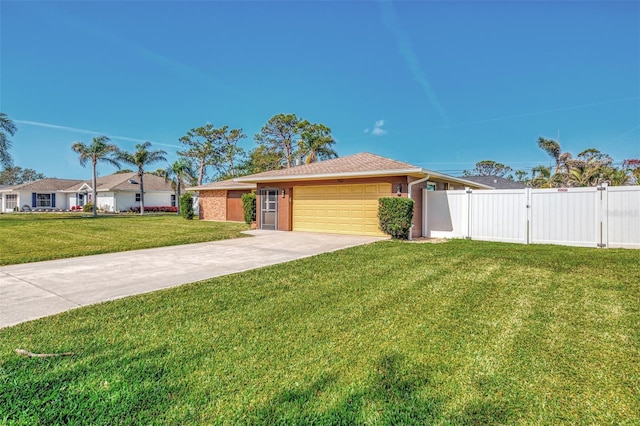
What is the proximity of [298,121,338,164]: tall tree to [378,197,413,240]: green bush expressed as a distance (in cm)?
2359

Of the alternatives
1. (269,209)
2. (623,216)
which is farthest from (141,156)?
(623,216)

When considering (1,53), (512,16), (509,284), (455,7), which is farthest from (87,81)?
(509,284)

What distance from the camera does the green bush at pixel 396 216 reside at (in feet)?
36.8

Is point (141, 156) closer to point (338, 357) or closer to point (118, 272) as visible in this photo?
point (118, 272)

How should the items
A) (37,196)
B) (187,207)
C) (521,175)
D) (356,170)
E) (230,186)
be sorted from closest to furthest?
(356,170)
(230,186)
(187,207)
(37,196)
(521,175)

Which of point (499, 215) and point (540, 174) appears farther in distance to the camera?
point (540, 174)

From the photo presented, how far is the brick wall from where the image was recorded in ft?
73.4

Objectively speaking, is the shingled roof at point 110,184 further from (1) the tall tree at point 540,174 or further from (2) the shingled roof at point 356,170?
(1) the tall tree at point 540,174

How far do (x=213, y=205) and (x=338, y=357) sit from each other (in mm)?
21663

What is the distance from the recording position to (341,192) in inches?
531

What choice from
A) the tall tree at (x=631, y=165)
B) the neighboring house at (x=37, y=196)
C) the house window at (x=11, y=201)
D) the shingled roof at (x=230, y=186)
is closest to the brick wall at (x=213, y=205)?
the shingled roof at (x=230, y=186)

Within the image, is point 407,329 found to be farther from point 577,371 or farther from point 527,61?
point 527,61

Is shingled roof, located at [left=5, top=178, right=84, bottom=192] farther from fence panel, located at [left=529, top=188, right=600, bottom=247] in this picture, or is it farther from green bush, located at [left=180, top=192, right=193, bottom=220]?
fence panel, located at [left=529, top=188, right=600, bottom=247]

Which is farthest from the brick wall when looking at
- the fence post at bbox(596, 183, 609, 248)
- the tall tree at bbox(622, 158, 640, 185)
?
the tall tree at bbox(622, 158, 640, 185)
